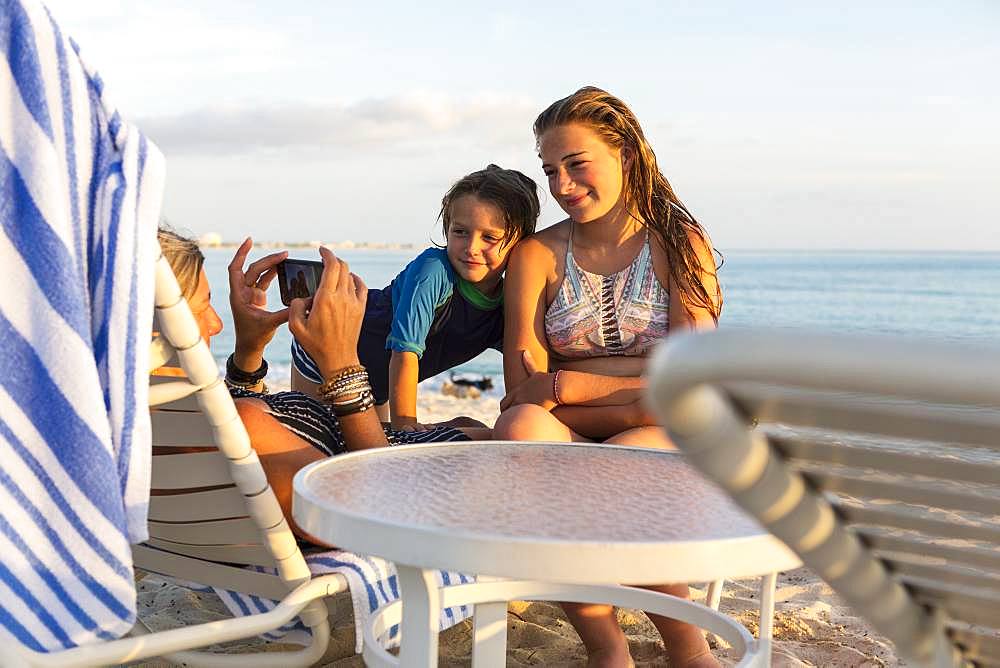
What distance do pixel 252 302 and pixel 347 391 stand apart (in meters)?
0.51

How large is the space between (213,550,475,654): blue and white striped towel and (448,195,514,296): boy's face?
1.51 m

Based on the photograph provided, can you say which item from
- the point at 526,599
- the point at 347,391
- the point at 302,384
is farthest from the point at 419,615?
the point at 302,384

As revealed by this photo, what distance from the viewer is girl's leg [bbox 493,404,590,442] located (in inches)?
105

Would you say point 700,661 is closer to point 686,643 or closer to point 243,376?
point 686,643

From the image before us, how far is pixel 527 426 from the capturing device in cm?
268

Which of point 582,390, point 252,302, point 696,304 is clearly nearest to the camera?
point 252,302

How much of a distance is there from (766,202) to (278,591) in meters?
38.4

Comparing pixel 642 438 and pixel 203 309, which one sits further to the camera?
pixel 642 438

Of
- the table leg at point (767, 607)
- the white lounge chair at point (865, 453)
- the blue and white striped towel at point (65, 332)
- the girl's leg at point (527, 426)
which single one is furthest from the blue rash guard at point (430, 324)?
the white lounge chair at point (865, 453)

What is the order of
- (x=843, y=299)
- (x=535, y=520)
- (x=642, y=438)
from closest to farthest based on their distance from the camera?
1. (x=535, y=520)
2. (x=642, y=438)
3. (x=843, y=299)

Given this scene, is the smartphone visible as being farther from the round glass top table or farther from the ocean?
the ocean

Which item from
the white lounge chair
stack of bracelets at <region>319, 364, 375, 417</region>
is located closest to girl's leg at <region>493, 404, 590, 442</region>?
stack of bracelets at <region>319, 364, 375, 417</region>

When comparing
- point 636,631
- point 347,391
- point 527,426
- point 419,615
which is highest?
point 347,391

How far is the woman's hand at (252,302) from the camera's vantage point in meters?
2.62
